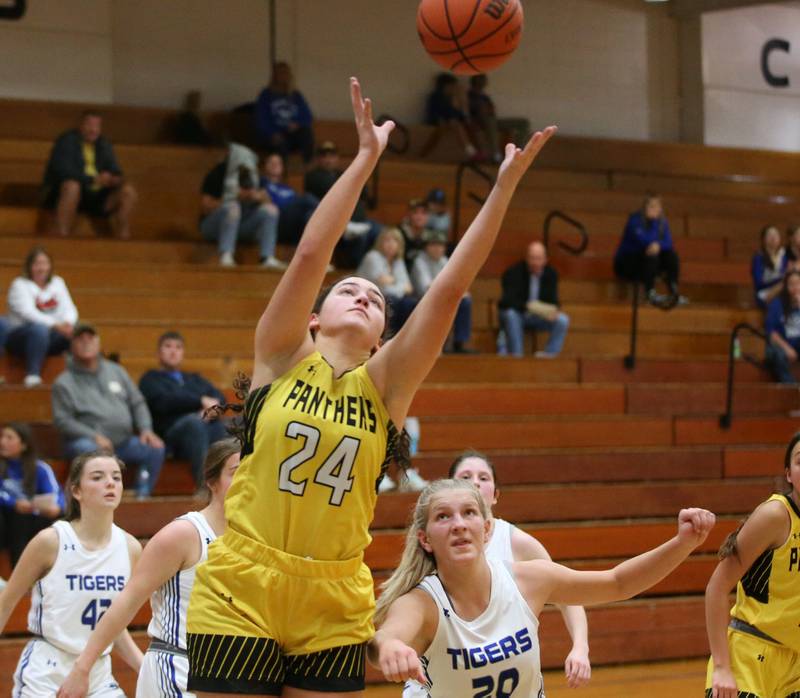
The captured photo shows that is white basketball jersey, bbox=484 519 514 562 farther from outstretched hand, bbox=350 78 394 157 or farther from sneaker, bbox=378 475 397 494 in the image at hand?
sneaker, bbox=378 475 397 494

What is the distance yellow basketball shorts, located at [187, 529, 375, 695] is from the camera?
284 centimetres

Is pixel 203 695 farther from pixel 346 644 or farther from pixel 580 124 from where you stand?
pixel 580 124

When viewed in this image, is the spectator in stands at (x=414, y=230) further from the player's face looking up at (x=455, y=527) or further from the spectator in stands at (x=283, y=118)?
the player's face looking up at (x=455, y=527)

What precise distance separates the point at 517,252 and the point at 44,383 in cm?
516

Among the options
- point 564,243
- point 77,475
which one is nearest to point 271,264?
point 564,243

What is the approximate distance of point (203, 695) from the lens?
2891mm

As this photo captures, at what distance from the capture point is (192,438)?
26.4ft

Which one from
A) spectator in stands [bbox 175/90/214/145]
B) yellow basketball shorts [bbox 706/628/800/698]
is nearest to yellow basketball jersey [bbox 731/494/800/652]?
yellow basketball shorts [bbox 706/628/800/698]

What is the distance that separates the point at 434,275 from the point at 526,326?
100 centimetres

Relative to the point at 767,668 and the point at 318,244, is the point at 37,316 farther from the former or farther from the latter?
the point at 318,244

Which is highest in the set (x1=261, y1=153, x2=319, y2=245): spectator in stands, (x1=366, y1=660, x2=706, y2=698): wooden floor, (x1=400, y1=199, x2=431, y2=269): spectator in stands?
(x1=261, y1=153, x2=319, y2=245): spectator in stands

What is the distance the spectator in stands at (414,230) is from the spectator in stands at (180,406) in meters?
2.80

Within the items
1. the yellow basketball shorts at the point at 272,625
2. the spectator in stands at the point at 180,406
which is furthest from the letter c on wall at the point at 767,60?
the yellow basketball shorts at the point at 272,625

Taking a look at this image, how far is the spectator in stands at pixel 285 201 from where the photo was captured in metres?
11.1
